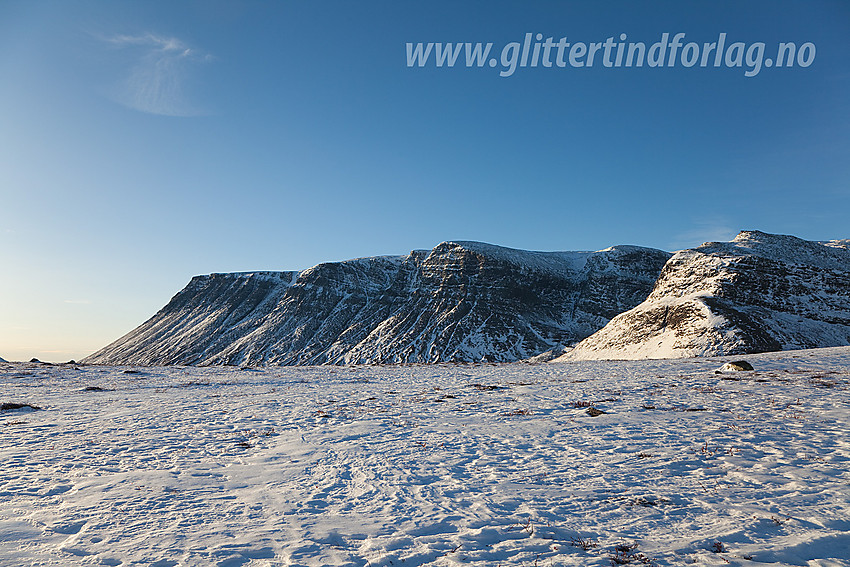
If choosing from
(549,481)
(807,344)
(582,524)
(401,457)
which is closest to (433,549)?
(582,524)

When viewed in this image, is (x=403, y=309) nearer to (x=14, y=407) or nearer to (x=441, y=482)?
(x=14, y=407)

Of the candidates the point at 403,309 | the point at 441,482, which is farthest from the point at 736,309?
the point at 403,309

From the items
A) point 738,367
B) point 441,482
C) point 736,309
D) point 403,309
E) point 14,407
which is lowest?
point 14,407

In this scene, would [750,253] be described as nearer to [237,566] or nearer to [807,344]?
[807,344]

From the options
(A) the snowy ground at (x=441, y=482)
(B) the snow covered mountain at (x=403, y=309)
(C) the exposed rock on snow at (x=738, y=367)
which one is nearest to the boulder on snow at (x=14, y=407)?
(A) the snowy ground at (x=441, y=482)

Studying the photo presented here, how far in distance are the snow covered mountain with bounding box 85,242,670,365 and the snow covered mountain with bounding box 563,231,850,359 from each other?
1871 inches

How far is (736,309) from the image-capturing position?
52.2m

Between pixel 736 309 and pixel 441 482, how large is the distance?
194 feet

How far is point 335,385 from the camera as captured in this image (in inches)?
926

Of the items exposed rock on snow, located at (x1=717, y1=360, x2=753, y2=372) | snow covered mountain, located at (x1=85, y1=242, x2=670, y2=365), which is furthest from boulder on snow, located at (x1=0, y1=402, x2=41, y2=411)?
snow covered mountain, located at (x1=85, y1=242, x2=670, y2=365)

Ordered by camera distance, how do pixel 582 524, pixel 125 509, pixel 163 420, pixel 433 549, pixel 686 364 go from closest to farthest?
pixel 433 549 < pixel 582 524 < pixel 125 509 < pixel 163 420 < pixel 686 364

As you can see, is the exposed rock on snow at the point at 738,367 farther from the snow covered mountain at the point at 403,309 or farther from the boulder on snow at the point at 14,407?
the snow covered mountain at the point at 403,309

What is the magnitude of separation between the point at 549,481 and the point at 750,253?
8207 cm

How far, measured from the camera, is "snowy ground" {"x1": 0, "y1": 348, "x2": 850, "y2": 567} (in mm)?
5188
